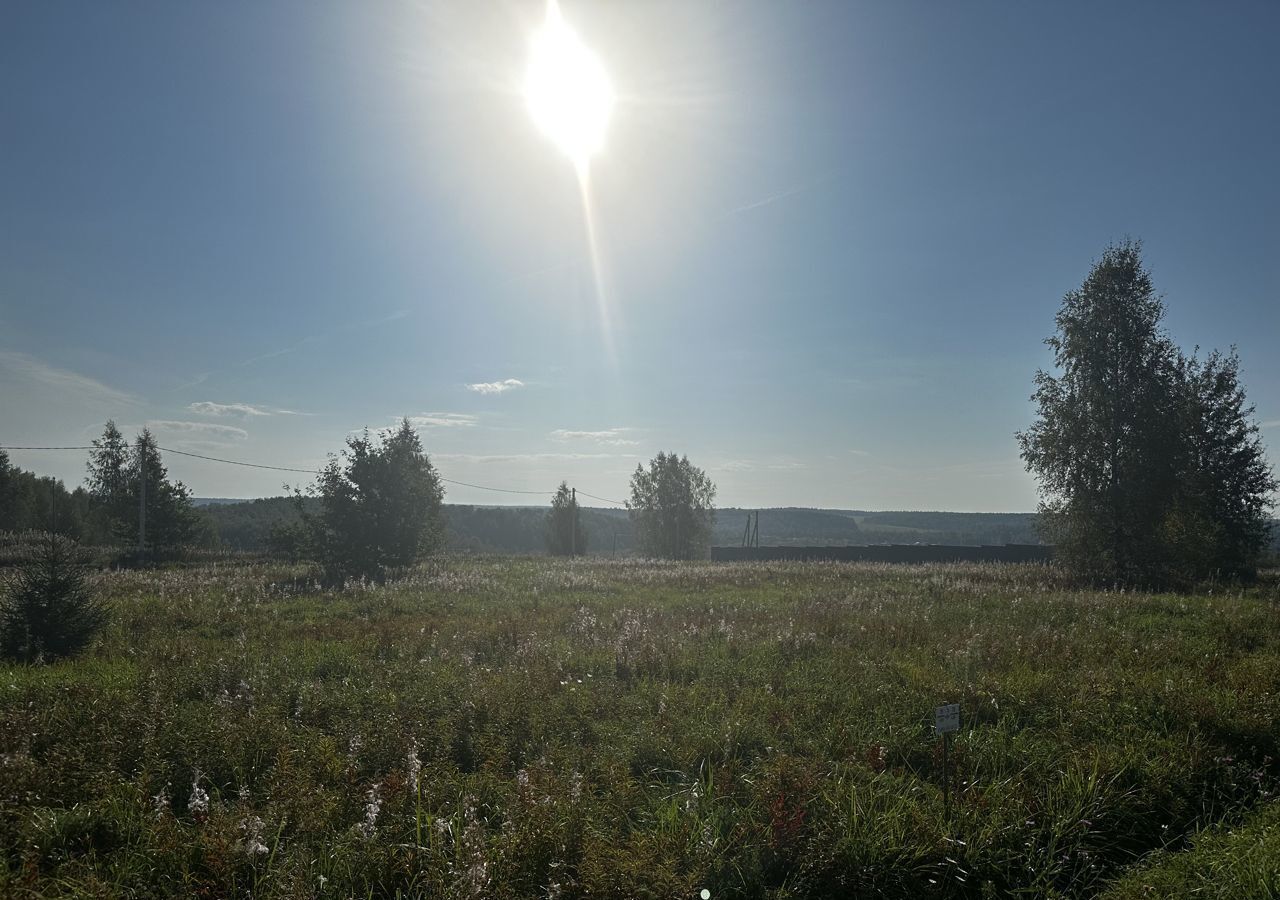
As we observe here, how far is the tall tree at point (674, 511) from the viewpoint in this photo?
5956 cm

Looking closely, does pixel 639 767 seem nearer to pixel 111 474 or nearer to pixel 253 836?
pixel 253 836

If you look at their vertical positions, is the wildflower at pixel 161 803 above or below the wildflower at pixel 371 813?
above

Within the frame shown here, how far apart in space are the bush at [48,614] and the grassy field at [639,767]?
640mm

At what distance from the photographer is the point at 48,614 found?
10125 mm

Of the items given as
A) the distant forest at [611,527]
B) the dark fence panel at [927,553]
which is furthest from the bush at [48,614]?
the distant forest at [611,527]

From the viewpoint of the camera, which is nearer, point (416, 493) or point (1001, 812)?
point (1001, 812)

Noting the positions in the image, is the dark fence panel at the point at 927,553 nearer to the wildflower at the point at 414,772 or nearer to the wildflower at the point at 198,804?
the wildflower at the point at 414,772

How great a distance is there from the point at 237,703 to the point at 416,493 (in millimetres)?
18772

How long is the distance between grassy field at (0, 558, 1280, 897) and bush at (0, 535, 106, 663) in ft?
2.10

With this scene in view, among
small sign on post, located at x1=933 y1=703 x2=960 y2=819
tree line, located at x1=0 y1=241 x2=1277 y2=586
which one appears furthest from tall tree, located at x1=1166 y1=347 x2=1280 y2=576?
small sign on post, located at x1=933 y1=703 x2=960 y2=819

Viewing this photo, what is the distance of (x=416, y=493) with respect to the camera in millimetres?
25281

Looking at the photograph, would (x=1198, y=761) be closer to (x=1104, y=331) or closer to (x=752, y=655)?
(x=752, y=655)

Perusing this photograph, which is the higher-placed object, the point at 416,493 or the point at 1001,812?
the point at 416,493

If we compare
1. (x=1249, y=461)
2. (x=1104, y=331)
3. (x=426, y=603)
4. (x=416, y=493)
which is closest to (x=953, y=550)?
(x=1249, y=461)
